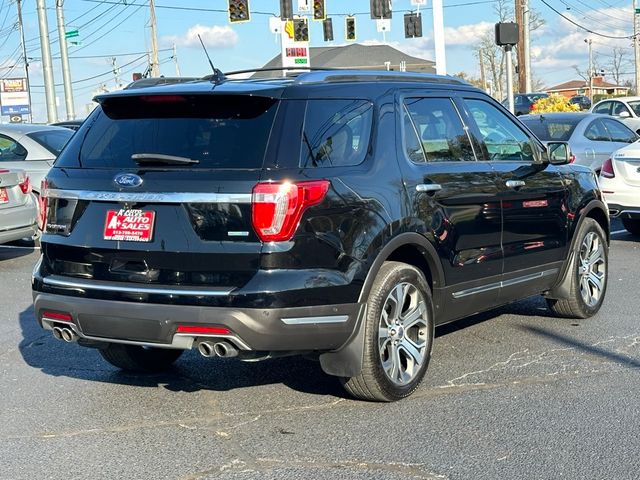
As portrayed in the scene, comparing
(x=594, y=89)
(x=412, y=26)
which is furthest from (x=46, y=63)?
(x=594, y=89)

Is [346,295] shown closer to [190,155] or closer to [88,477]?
[190,155]

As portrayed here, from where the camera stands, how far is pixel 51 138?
13.0m

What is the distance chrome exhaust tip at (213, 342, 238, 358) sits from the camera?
14.9 feet

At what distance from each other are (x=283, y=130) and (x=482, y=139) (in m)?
1.99

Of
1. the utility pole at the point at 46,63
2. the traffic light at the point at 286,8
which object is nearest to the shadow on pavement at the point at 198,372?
the traffic light at the point at 286,8

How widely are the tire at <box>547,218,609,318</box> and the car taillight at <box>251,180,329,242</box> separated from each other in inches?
130

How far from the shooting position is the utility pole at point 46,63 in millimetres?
27984

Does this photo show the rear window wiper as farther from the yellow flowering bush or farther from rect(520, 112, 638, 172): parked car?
the yellow flowering bush

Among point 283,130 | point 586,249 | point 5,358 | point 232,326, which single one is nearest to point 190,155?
point 283,130

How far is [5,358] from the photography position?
654cm

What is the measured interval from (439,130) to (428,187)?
22.6 inches

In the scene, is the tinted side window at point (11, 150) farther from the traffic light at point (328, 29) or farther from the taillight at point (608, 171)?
the traffic light at point (328, 29)

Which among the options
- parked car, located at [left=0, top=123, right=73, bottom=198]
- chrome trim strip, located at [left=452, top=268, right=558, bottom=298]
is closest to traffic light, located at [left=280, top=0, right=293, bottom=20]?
parked car, located at [left=0, top=123, right=73, bottom=198]

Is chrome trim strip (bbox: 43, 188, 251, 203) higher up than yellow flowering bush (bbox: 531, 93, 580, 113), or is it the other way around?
chrome trim strip (bbox: 43, 188, 251, 203)
